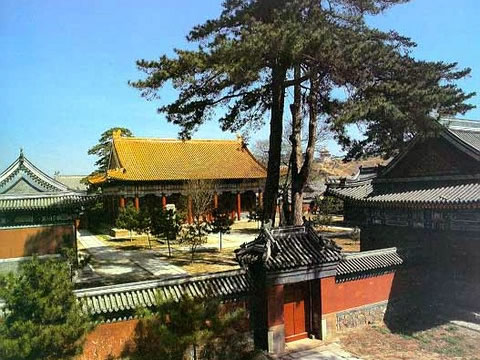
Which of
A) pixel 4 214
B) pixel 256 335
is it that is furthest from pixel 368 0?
pixel 4 214

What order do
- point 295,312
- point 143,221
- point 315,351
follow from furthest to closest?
point 143,221 → point 295,312 → point 315,351

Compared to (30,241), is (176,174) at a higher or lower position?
higher

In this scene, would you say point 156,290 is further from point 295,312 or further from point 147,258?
point 147,258

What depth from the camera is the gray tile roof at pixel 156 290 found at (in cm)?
845

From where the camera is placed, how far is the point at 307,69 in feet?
42.5

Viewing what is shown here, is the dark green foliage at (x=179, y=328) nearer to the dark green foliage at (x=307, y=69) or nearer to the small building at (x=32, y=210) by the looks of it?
the dark green foliage at (x=307, y=69)

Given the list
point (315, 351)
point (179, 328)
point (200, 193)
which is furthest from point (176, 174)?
point (179, 328)

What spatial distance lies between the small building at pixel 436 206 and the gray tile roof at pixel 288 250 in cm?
404

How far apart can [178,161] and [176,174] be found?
2.36 m

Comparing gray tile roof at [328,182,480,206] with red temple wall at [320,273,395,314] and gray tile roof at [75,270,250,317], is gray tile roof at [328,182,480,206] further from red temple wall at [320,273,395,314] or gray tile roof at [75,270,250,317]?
gray tile roof at [75,270,250,317]

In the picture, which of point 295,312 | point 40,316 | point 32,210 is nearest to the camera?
point 40,316

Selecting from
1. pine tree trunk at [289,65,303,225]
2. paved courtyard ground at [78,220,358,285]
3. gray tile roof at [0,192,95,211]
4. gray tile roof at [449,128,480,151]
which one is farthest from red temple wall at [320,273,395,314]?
gray tile roof at [0,192,95,211]

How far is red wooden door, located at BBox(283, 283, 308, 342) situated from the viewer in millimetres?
10445

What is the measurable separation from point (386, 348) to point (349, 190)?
24.1 feet
